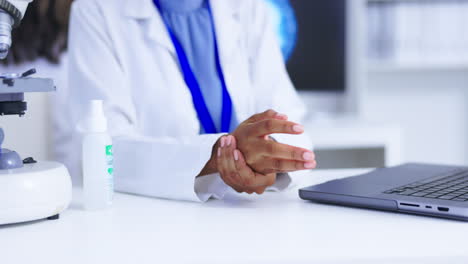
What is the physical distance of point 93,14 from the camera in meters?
1.38

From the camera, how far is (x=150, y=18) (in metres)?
1.40

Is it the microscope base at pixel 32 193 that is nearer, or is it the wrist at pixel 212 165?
the microscope base at pixel 32 193

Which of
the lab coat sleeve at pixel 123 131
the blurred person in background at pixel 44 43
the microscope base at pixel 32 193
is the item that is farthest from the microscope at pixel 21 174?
the blurred person in background at pixel 44 43

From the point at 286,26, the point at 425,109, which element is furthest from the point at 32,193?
the point at 425,109

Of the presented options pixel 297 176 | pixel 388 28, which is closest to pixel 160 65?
pixel 297 176

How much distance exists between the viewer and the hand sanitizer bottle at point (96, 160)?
90 centimetres

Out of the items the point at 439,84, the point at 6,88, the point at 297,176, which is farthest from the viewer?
the point at 439,84

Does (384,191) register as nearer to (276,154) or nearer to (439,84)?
(276,154)

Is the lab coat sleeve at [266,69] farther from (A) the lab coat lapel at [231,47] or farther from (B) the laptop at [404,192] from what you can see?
(B) the laptop at [404,192]

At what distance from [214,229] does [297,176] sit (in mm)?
315

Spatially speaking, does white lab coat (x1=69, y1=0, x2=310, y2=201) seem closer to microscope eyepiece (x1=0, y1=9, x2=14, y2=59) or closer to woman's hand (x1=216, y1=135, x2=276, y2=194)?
woman's hand (x1=216, y1=135, x2=276, y2=194)

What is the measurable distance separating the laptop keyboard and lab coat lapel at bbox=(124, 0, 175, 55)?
0.69m

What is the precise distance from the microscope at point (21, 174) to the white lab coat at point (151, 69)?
0.97ft

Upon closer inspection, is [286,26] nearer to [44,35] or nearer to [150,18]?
[44,35]
